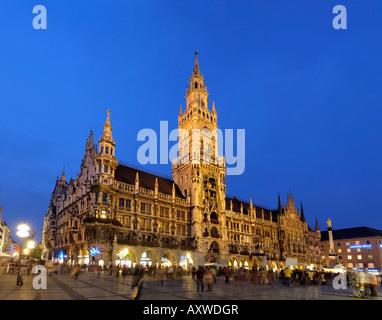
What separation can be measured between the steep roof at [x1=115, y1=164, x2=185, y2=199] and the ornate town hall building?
5 centimetres

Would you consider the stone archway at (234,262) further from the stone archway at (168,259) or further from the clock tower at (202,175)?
the stone archway at (168,259)

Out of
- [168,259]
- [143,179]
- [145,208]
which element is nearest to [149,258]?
[168,259]

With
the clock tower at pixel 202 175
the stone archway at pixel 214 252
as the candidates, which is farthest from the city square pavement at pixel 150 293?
the stone archway at pixel 214 252

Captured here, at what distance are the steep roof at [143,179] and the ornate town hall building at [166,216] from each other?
0.05 m

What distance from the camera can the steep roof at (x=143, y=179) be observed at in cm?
5763

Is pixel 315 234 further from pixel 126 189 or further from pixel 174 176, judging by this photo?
pixel 126 189

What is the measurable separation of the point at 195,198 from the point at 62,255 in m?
29.9

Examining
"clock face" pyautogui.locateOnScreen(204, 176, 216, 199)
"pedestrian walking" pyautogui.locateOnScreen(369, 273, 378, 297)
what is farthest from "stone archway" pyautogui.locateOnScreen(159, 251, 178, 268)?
"pedestrian walking" pyautogui.locateOnScreen(369, 273, 378, 297)

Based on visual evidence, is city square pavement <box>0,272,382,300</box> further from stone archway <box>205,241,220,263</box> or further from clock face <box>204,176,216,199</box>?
clock face <box>204,176,216,199</box>

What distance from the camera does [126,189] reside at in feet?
180

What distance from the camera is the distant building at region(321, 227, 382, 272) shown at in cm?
10594

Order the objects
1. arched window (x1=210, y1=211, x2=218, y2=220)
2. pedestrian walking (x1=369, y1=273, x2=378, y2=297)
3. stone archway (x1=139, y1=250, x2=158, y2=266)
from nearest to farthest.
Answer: pedestrian walking (x1=369, y1=273, x2=378, y2=297)
stone archway (x1=139, y1=250, x2=158, y2=266)
arched window (x1=210, y1=211, x2=218, y2=220)

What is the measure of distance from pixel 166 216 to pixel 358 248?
284 ft
